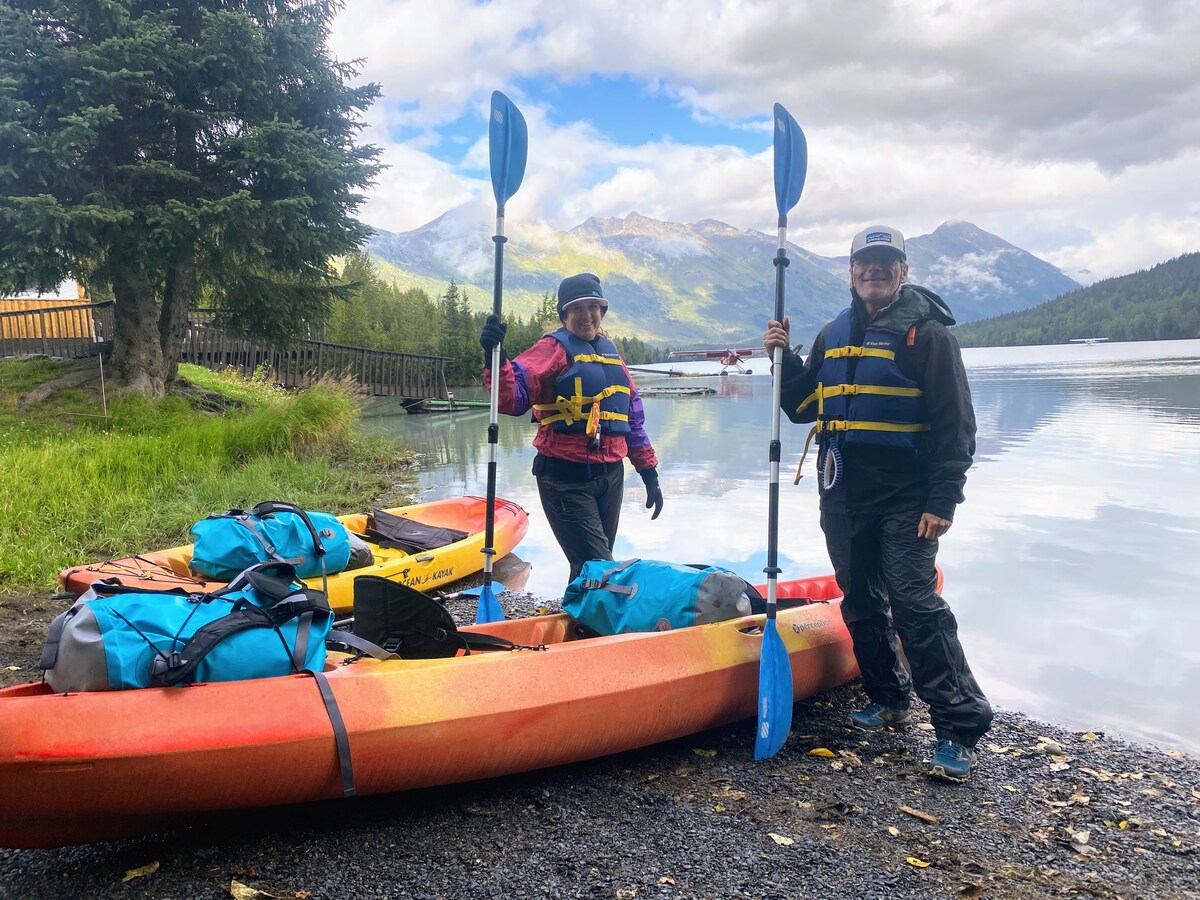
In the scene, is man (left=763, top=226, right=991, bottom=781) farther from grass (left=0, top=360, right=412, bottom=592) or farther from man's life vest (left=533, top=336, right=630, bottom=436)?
grass (left=0, top=360, right=412, bottom=592)

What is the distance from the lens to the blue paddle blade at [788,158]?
13.5ft

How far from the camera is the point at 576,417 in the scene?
14.4 feet

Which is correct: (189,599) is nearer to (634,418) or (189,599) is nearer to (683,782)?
→ (683,782)

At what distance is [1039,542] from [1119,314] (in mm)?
131052

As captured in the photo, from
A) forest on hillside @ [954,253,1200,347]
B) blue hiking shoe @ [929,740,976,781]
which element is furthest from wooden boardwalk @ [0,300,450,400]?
forest on hillside @ [954,253,1200,347]

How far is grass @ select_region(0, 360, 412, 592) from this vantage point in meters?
6.43

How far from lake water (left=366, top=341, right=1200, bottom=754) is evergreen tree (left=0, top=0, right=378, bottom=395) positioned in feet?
13.0

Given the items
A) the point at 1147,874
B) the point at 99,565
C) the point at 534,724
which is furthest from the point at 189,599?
the point at 1147,874

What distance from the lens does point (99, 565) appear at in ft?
15.8

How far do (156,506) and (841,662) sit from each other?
6.24 metres

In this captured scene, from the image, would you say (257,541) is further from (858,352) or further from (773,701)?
(858,352)

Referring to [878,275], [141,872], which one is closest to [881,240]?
[878,275]

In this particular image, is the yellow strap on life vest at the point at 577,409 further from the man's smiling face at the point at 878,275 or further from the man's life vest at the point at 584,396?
the man's smiling face at the point at 878,275

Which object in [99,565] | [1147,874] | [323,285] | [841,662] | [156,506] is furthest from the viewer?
[323,285]
